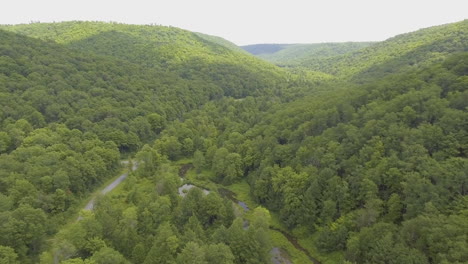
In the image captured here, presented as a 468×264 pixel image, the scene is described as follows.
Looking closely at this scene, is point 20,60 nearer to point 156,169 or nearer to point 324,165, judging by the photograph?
point 156,169

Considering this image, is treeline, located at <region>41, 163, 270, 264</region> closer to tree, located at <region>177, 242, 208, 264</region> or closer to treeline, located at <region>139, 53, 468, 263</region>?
tree, located at <region>177, 242, 208, 264</region>

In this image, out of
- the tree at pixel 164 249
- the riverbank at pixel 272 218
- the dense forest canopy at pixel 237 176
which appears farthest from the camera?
the riverbank at pixel 272 218

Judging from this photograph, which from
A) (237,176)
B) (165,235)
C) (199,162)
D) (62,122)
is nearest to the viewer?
(165,235)

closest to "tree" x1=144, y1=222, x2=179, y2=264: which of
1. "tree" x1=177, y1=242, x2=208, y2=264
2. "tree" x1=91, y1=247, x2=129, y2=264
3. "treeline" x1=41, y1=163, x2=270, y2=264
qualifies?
"treeline" x1=41, y1=163, x2=270, y2=264

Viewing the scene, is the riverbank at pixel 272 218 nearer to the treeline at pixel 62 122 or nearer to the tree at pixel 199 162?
the tree at pixel 199 162

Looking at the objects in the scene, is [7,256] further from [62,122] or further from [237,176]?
[62,122]

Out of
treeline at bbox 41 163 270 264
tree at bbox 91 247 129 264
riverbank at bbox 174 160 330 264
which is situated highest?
tree at bbox 91 247 129 264

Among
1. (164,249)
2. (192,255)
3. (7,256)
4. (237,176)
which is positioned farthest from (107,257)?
(237,176)

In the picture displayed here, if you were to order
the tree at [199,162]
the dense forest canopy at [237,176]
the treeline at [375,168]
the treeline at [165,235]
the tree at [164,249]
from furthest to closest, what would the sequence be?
the tree at [199,162] → the dense forest canopy at [237,176] → the treeline at [375,168] → the tree at [164,249] → the treeline at [165,235]

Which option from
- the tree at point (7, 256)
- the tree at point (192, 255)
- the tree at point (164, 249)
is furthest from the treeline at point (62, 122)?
the tree at point (192, 255)
